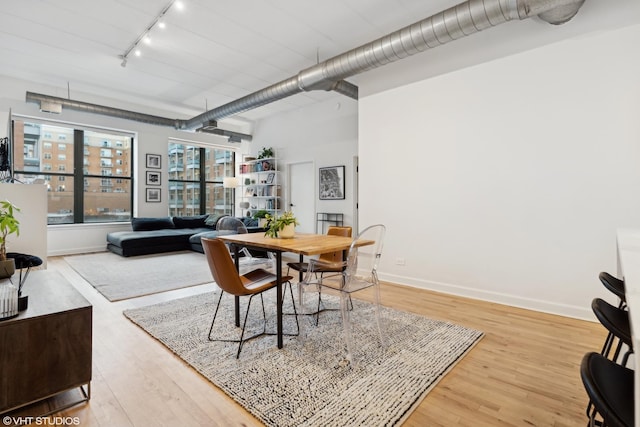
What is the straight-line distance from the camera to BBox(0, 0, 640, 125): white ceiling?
3320 millimetres

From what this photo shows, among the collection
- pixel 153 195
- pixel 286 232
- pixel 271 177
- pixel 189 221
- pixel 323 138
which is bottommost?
pixel 189 221

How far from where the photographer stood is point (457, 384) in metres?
1.98

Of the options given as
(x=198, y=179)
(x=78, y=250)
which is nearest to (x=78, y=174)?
(x=78, y=250)

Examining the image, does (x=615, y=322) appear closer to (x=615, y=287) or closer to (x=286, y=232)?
(x=615, y=287)

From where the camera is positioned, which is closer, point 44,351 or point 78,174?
point 44,351

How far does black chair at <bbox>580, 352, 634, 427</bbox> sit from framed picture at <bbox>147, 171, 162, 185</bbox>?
808 centimetres

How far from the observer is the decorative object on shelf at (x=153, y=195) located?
7.44 metres

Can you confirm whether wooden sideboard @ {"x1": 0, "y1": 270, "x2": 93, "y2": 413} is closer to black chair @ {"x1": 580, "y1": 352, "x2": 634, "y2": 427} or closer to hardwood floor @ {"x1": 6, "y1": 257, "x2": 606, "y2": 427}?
hardwood floor @ {"x1": 6, "y1": 257, "x2": 606, "y2": 427}

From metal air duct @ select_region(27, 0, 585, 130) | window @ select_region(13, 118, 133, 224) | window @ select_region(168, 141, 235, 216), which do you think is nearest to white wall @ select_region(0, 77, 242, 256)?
window @ select_region(13, 118, 133, 224)

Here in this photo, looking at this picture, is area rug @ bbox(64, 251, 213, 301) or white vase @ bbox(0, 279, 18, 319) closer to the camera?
white vase @ bbox(0, 279, 18, 319)

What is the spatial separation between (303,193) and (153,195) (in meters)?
3.60

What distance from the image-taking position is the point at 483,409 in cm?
174

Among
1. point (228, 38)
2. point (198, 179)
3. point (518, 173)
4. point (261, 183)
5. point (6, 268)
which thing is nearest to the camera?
point (6, 268)

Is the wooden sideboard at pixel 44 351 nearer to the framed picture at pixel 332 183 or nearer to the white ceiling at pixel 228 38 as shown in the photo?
the white ceiling at pixel 228 38
